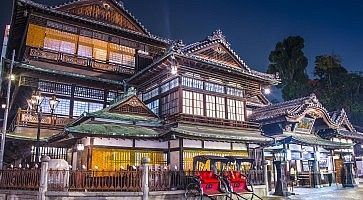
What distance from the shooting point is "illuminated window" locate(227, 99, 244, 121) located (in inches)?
888

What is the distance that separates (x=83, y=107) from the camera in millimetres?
23953

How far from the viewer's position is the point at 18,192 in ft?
48.5

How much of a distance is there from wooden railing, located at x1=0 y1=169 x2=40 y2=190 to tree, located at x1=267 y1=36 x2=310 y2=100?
4251cm

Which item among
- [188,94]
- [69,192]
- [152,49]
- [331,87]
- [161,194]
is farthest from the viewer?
[331,87]

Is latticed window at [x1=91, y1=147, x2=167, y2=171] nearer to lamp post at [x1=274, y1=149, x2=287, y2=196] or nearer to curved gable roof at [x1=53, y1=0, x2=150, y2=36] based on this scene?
lamp post at [x1=274, y1=149, x2=287, y2=196]

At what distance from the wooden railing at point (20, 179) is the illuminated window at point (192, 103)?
9.64m

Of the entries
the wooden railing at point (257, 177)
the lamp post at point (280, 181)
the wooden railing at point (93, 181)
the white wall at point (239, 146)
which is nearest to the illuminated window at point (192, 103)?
the white wall at point (239, 146)

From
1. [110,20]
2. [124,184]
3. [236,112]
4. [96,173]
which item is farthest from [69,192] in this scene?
[110,20]

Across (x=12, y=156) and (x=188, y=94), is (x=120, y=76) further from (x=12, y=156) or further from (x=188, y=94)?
(x=12, y=156)

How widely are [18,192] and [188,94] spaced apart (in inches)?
442

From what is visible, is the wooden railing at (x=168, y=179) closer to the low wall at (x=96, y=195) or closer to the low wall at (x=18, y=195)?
the low wall at (x=96, y=195)

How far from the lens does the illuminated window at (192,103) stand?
20256 millimetres

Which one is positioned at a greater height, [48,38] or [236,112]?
[48,38]

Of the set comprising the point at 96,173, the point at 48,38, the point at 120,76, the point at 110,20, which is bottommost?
the point at 96,173
